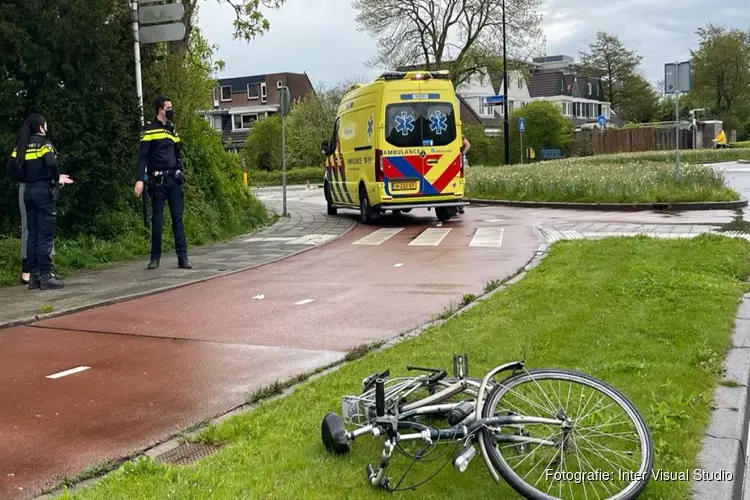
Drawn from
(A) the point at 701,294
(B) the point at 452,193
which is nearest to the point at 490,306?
(A) the point at 701,294

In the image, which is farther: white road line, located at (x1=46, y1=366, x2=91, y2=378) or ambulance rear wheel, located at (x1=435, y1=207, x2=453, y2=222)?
ambulance rear wheel, located at (x1=435, y1=207, x2=453, y2=222)

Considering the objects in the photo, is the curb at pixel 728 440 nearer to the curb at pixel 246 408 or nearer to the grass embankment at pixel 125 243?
the curb at pixel 246 408

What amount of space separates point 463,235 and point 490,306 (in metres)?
7.36

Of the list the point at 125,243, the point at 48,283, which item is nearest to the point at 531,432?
the point at 48,283

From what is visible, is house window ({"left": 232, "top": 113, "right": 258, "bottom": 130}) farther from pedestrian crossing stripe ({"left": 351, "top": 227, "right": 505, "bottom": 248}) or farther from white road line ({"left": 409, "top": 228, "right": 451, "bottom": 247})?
white road line ({"left": 409, "top": 228, "right": 451, "bottom": 247})

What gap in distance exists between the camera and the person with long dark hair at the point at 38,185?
980cm

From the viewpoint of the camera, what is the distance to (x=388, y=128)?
1739 centimetres

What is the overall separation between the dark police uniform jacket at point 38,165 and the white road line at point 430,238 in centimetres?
610

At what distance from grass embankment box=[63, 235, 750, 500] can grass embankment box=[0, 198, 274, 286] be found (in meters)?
6.14

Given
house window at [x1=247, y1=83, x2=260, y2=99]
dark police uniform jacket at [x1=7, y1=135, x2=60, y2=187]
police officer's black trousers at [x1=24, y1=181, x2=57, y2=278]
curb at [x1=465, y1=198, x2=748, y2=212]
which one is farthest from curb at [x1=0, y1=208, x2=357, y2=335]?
house window at [x1=247, y1=83, x2=260, y2=99]

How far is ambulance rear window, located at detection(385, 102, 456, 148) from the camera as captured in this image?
17406 mm

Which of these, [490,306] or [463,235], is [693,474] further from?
[463,235]

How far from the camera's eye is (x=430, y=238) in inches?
586

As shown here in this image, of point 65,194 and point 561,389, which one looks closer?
point 561,389
